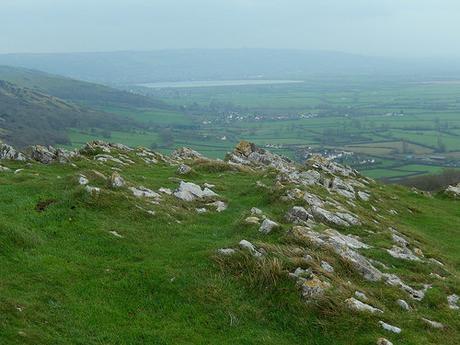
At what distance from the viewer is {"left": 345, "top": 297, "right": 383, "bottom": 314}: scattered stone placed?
1662cm

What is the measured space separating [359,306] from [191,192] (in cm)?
1591

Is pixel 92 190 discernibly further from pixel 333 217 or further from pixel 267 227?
pixel 333 217

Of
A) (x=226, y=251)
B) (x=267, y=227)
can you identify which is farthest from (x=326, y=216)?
(x=226, y=251)

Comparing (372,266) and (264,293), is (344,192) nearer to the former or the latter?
(372,266)

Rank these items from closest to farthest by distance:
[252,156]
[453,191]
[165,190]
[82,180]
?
1. [82,180]
2. [165,190]
3. [453,191]
4. [252,156]

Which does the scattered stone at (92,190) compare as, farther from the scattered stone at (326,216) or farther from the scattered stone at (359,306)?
the scattered stone at (359,306)

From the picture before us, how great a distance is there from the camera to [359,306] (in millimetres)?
16734

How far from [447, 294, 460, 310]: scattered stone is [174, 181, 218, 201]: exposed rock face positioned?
607 inches

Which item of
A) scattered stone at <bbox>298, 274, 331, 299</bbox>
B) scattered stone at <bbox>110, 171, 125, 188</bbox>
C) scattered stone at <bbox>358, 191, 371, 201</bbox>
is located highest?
scattered stone at <bbox>110, 171, 125, 188</bbox>

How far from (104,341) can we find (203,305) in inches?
146

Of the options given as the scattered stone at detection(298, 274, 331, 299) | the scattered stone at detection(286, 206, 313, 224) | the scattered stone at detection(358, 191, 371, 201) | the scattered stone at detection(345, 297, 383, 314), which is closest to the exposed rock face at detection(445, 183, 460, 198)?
the scattered stone at detection(358, 191, 371, 201)

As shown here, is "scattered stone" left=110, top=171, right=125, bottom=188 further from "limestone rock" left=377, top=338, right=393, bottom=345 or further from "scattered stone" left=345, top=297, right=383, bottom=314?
"limestone rock" left=377, top=338, right=393, bottom=345

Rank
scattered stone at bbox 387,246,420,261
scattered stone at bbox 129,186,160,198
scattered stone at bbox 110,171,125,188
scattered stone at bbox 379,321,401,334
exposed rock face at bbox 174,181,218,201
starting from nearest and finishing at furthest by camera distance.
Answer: scattered stone at bbox 379,321,401,334
scattered stone at bbox 387,246,420,261
scattered stone at bbox 110,171,125,188
scattered stone at bbox 129,186,160,198
exposed rock face at bbox 174,181,218,201

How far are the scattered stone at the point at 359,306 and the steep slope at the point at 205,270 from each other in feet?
0.14
